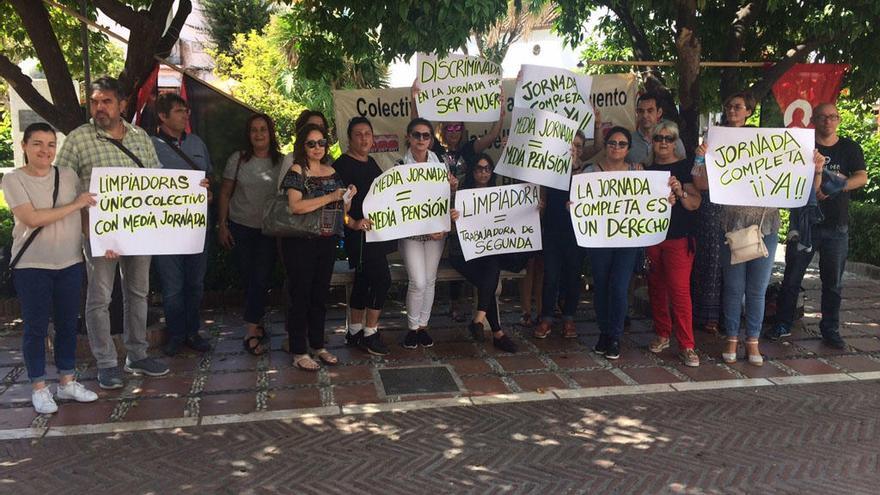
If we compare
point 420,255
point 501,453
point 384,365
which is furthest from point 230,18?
point 501,453

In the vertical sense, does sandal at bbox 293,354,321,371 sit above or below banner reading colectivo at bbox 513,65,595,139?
below

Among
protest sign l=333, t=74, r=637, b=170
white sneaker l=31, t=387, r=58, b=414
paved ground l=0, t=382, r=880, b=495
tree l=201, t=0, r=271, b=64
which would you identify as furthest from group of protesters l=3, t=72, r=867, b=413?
tree l=201, t=0, r=271, b=64

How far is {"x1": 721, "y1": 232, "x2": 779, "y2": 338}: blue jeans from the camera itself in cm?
575

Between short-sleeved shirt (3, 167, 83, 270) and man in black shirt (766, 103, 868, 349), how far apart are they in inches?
230

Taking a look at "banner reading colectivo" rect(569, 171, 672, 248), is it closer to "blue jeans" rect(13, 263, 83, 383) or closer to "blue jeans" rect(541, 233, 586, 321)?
"blue jeans" rect(541, 233, 586, 321)

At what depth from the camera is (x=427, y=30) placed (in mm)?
5648

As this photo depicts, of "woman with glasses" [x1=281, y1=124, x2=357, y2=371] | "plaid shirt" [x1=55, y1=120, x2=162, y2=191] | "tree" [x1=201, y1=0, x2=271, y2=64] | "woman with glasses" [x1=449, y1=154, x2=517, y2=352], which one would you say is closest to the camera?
"plaid shirt" [x1=55, y1=120, x2=162, y2=191]

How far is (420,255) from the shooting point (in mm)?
5977

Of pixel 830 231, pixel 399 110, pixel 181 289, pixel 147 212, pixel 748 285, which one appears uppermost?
pixel 399 110

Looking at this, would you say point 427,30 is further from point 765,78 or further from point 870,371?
point 870,371

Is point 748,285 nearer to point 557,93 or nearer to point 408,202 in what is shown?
point 557,93

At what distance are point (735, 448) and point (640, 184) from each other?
7.26 feet

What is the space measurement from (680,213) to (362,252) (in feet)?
8.56

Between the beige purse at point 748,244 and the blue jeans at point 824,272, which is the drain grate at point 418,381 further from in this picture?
the blue jeans at point 824,272
